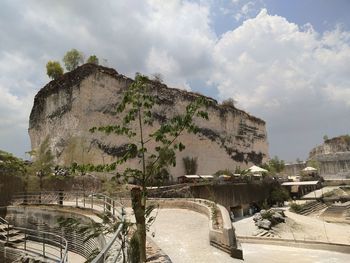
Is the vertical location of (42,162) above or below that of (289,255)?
above

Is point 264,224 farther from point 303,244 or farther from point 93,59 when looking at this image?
point 93,59

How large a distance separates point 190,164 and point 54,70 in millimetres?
19152

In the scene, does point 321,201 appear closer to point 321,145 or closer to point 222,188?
point 222,188

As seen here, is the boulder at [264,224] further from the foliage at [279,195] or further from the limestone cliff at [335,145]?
the limestone cliff at [335,145]

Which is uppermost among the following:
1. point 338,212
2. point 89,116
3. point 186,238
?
point 89,116

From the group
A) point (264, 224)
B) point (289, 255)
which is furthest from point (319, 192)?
point (289, 255)

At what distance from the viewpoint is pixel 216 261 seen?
29.7 ft

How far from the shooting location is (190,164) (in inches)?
1638

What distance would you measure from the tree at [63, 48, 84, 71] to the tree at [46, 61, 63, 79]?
1.60m

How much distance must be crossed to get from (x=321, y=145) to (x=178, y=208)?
74.9 m

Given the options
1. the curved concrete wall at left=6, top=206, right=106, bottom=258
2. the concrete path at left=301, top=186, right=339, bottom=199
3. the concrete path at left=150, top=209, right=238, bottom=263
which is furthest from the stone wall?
the curved concrete wall at left=6, top=206, right=106, bottom=258

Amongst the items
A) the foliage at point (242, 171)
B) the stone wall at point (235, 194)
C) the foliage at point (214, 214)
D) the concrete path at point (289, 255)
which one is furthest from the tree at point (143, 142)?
the foliage at point (242, 171)

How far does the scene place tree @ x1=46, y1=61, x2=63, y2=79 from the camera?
38.7m

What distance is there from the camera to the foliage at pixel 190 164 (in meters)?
40.9
